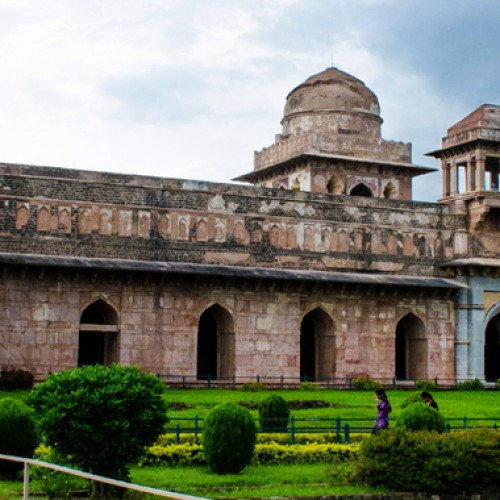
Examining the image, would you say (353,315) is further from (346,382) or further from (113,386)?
(113,386)

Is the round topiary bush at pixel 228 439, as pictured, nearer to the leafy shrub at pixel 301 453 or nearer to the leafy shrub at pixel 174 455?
the leafy shrub at pixel 174 455

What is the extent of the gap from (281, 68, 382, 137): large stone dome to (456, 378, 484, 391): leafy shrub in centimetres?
1312

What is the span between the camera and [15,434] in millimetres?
16969

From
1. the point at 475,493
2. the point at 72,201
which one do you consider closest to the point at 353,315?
the point at 72,201

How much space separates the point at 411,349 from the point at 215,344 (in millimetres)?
7686

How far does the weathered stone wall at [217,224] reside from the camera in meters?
32.8

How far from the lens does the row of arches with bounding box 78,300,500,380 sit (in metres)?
34.2

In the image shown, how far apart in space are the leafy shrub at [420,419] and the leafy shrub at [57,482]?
22.6 feet

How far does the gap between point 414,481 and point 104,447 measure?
18.1 ft

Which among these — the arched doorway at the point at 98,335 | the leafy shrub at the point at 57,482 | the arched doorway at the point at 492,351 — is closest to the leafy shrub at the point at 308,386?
the arched doorway at the point at 98,335

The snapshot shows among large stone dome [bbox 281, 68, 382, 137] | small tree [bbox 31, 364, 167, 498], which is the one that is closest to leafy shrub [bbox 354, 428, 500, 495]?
small tree [bbox 31, 364, 167, 498]

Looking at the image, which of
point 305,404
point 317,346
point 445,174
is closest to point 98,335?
point 317,346

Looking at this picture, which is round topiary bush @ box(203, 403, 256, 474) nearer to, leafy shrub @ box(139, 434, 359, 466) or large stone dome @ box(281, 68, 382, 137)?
leafy shrub @ box(139, 434, 359, 466)

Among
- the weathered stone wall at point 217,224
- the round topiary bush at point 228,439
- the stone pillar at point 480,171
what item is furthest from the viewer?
the stone pillar at point 480,171
